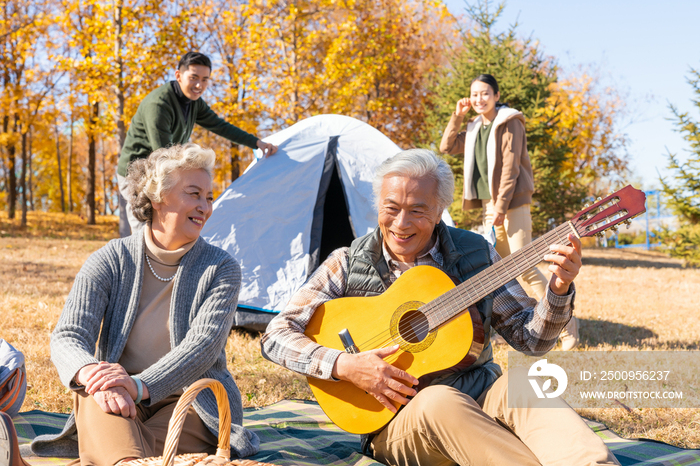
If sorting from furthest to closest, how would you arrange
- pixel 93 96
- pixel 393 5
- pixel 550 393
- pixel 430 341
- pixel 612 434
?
pixel 393 5 < pixel 93 96 < pixel 612 434 < pixel 430 341 < pixel 550 393

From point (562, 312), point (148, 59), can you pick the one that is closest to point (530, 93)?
point (148, 59)

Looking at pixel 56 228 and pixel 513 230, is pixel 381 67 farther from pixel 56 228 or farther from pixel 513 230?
pixel 513 230

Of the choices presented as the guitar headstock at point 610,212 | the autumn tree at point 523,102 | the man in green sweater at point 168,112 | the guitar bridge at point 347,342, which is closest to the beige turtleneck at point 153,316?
the guitar bridge at point 347,342

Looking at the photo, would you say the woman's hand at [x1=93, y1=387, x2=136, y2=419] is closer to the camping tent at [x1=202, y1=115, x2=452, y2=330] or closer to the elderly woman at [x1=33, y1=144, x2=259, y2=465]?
the elderly woman at [x1=33, y1=144, x2=259, y2=465]

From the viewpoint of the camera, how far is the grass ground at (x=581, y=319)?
10.2ft

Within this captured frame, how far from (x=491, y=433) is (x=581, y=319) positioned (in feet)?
14.7

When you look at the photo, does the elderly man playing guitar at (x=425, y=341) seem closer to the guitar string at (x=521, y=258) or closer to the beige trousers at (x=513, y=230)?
the guitar string at (x=521, y=258)

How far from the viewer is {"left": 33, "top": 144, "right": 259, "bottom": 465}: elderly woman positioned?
1.94 m

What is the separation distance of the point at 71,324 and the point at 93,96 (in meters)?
8.64

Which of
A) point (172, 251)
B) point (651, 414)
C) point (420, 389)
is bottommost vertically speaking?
point (651, 414)

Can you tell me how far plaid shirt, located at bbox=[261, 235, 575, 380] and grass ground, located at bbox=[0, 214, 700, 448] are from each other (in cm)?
132

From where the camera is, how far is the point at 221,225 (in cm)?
486

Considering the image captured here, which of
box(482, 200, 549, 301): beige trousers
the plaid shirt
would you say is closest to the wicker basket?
the plaid shirt

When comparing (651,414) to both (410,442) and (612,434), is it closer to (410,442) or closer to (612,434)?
(612,434)
